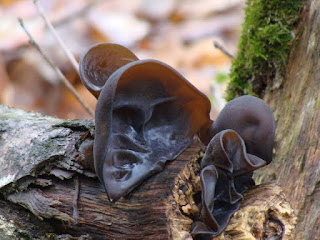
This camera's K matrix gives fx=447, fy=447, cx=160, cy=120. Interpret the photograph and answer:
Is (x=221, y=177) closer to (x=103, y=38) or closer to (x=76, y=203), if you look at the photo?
(x=76, y=203)

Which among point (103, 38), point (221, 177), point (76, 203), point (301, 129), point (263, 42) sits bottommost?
point (76, 203)

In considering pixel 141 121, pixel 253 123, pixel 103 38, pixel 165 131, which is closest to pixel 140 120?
pixel 141 121

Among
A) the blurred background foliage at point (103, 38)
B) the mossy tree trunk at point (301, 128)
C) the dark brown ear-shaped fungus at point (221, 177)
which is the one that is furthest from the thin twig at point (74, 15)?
the dark brown ear-shaped fungus at point (221, 177)

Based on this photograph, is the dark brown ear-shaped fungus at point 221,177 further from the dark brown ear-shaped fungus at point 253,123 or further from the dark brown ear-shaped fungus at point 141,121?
the dark brown ear-shaped fungus at point 141,121

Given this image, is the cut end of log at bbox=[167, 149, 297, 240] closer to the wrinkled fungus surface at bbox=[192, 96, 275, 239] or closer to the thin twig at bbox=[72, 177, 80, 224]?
the wrinkled fungus surface at bbox=[192, 96, 275, 239]

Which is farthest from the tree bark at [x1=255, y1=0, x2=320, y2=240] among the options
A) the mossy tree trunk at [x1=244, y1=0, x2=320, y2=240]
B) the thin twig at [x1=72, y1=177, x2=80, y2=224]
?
the thin twig at [x1=72, y1=177, x2=80, y2=224]

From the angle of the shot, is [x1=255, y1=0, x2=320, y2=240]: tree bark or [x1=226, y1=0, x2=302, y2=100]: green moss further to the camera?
[x1=226, y1=0, x2=302, y2=100]: green moss
